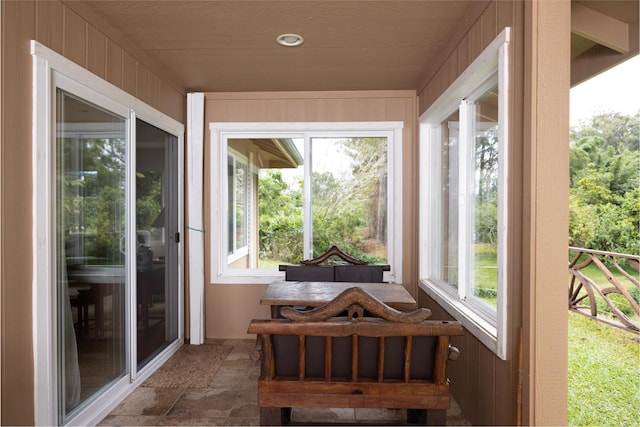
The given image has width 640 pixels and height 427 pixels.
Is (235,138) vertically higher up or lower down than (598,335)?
higher up

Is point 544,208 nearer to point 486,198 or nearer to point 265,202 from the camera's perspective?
point 486,198

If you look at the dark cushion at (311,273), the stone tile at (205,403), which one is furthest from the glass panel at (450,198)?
the stone tile at (205,403)

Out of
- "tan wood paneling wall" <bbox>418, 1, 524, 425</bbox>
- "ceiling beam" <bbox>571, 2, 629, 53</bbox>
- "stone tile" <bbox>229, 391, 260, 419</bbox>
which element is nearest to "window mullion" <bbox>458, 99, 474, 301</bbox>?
"tan wood paneling wall" <bbox>418, 1, 524, 425</bbox>

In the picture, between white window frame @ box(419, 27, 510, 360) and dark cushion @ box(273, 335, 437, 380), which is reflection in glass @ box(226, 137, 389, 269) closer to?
white window frame @ box(419, 27, 510, 360)

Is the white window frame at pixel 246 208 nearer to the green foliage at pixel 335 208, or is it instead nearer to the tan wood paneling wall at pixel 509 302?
the green foliage at pixel 335 208

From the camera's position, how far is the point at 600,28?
2551mm

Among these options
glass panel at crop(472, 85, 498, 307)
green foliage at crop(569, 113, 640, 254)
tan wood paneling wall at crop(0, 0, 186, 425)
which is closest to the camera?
tan wood paneling wall at crop(0, 0, 186, 425)

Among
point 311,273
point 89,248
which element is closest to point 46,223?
point 89,248

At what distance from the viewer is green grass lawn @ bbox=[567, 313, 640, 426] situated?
9.37 feet

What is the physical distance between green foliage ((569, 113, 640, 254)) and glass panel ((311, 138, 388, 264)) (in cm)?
352

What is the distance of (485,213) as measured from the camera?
2.44 m

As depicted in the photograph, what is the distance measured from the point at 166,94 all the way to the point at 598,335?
5.35m

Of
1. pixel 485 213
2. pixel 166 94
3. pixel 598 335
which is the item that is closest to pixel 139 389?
pixel 166 94

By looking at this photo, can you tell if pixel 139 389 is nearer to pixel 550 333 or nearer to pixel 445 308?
pixel 445 308
